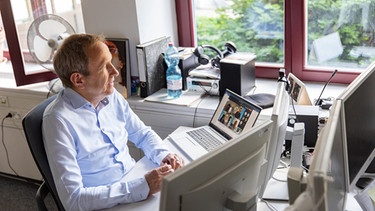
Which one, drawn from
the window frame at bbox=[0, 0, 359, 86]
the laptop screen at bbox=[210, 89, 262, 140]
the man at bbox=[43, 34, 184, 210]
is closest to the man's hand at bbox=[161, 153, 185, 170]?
the man at bbox=[43, 34, 184, 210]

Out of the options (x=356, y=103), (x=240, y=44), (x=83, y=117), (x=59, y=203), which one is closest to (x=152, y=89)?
(x=240, y=44)

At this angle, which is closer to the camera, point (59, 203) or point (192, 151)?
point (59, 203)

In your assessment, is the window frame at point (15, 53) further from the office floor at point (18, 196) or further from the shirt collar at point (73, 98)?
the shirt collar at point (73, 98)

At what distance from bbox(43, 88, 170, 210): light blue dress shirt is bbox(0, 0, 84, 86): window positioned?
1.03 meters

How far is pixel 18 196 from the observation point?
9.94 ft

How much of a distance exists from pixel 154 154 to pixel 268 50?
111cm

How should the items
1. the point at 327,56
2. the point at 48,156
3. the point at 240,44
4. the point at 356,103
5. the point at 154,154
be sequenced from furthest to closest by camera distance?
the point at 240,44 → the point at 327,56 → the point at 154,154 → the point at 48,156 → the point at 356,103

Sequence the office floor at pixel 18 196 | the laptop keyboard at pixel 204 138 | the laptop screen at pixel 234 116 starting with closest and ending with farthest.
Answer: the laptop screen at pixel 234 116 → the laptop keyboard at pixel 204 138 → the office floor at pixel 18 196

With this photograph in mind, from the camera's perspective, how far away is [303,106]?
2.00m

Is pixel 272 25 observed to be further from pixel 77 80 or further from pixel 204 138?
pixel 77 80

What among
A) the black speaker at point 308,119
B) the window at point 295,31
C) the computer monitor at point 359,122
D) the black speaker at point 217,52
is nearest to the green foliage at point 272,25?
the window at point 295,31

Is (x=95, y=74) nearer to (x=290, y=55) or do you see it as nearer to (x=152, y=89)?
(x=152, y=89)

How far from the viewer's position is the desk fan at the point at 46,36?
2656 millimetres

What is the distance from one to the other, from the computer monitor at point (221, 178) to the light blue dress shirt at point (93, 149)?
56 centimetres
